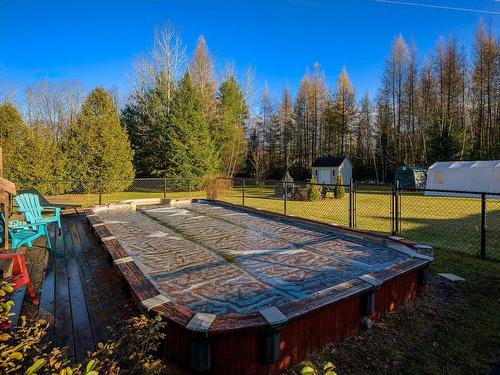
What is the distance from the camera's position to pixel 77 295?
312 centimetres

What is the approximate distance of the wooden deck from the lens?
2.36 m

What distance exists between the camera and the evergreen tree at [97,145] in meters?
15.7

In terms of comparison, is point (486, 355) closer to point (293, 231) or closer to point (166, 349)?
point (166, 349)

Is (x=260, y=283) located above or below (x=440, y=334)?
above

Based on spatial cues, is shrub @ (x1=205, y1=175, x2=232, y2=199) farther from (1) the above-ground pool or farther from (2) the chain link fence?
(1) the above-ground pool

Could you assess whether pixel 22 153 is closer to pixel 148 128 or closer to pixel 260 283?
pixel 148 128

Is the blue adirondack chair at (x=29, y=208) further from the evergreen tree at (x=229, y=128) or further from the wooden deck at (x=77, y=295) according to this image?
the evergreen tree at (x=229, y=128)

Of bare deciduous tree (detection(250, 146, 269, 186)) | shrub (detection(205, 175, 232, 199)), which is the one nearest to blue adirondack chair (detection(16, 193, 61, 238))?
shrub (detection(205, 175, 232, 199))

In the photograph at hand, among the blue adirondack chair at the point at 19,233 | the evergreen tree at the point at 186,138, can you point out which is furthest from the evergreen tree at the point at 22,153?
the blue adirondack chair at the point at 19,233

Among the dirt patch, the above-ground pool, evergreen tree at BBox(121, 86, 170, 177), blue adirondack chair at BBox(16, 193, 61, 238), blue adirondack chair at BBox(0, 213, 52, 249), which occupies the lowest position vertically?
the dirt patch

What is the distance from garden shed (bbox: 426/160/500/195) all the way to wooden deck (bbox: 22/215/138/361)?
1673 cm

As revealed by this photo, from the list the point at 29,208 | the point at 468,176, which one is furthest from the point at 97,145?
the point at 468,176

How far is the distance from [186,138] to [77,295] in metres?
16.6

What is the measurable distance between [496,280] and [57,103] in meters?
28.6
